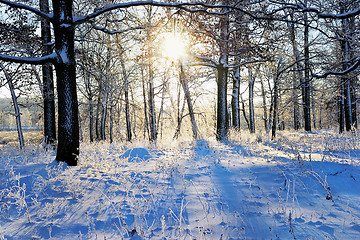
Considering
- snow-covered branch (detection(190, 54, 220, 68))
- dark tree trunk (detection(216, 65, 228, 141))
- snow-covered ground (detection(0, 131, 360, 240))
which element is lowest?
snow-covered ground (detection(0, 131, 360, 240))

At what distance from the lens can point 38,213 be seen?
2691mm

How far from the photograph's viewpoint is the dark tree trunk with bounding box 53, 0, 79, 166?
4938 mm

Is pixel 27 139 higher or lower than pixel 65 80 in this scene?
lower

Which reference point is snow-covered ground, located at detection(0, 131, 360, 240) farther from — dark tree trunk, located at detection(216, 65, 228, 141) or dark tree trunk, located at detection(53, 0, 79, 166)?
dark tree trunk, located at detection(216, 65, 228, 141)

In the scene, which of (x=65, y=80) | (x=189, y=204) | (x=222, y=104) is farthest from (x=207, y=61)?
(x=189, y=204)

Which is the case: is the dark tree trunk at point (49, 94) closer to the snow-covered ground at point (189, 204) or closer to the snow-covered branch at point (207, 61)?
the snow-covered ground at point (189, 204)

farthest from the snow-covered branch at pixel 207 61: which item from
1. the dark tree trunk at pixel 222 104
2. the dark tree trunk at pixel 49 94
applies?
the dark tree trunk at pixel 49 94

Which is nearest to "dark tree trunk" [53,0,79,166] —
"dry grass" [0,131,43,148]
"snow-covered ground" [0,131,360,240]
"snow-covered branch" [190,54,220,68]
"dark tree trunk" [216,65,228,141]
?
"snow-covered ground" [0,131,360,240]

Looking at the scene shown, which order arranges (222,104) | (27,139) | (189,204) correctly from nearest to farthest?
(189,204), (222,104), (27,139)

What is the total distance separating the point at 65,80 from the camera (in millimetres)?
4984

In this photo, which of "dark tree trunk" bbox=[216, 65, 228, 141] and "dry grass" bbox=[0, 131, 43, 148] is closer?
"dark tree trunk" bbox=[216, 65, 228, 141]

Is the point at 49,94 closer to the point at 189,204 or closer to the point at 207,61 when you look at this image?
the point at 207,61

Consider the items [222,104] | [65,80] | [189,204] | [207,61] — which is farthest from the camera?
[207,61]

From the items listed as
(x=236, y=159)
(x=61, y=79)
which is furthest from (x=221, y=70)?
(x=61, y=79)
